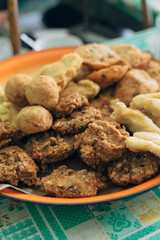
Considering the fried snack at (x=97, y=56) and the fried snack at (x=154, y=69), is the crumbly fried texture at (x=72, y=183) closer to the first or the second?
the fried snack at (x=97, y=56)

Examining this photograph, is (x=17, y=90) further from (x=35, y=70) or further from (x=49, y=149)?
(x=35, y=70)

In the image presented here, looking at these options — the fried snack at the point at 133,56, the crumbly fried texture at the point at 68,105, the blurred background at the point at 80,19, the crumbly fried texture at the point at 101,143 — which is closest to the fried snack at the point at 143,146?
the crumbly fried texture at the point at 101,143

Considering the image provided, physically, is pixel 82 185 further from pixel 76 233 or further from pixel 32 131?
pixel 32 131

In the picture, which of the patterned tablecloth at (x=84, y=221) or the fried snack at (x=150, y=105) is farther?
the fried snack at (x=150, y=105)

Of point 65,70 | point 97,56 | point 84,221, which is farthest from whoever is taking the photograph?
point 97,56

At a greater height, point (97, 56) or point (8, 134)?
point (97, 56)

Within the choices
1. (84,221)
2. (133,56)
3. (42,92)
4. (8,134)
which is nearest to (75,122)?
(42,92)
